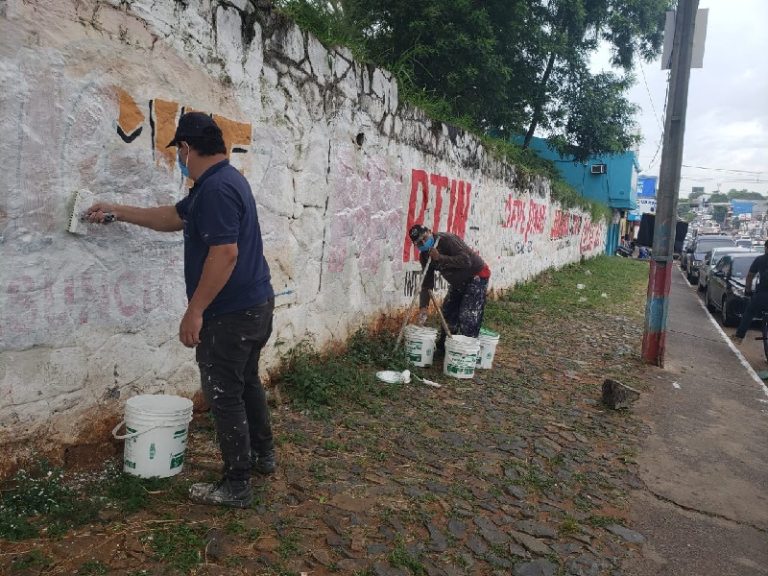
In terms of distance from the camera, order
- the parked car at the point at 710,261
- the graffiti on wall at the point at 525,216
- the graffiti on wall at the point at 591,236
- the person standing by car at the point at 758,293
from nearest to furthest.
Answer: the person standing by car at the point at 758,293 → the graffiti on wall at the point at 525,216 → the parked car at the point at 710,261 → the graffiti on wall at the point at 591,236

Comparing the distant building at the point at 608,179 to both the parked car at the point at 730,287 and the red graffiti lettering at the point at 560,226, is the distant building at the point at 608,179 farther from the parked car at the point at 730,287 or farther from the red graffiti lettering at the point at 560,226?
the parked car at the point at 730,287

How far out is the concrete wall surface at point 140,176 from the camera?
2.94m

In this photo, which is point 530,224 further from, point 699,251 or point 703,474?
point 699,251

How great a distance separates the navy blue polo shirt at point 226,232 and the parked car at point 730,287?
34.5ft

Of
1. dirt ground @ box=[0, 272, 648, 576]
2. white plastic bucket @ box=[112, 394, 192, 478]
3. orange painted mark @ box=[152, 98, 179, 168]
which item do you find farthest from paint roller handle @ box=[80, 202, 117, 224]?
dirt ground @ box=[0, 272, 648, 576]

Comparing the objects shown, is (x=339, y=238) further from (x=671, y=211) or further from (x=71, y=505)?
(x=671, y=211)

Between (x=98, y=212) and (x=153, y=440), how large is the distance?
1.25 metres

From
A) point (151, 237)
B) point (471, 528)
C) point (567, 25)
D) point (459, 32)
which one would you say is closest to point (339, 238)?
point (151, 237)

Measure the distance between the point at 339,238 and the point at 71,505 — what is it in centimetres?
331

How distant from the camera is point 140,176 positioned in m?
3.50

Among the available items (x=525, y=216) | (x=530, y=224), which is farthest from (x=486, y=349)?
(x=530, y=224)

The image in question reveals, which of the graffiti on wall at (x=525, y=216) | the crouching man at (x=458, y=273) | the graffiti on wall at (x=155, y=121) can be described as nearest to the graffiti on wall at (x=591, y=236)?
the graffiti on wall at (x=525, y=216)

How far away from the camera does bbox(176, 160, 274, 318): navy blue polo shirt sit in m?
2.73

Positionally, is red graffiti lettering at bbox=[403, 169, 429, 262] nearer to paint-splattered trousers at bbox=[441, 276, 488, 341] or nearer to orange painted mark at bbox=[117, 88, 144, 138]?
paint-splattered trousers at bbox=[441, 276, 488, 341]
